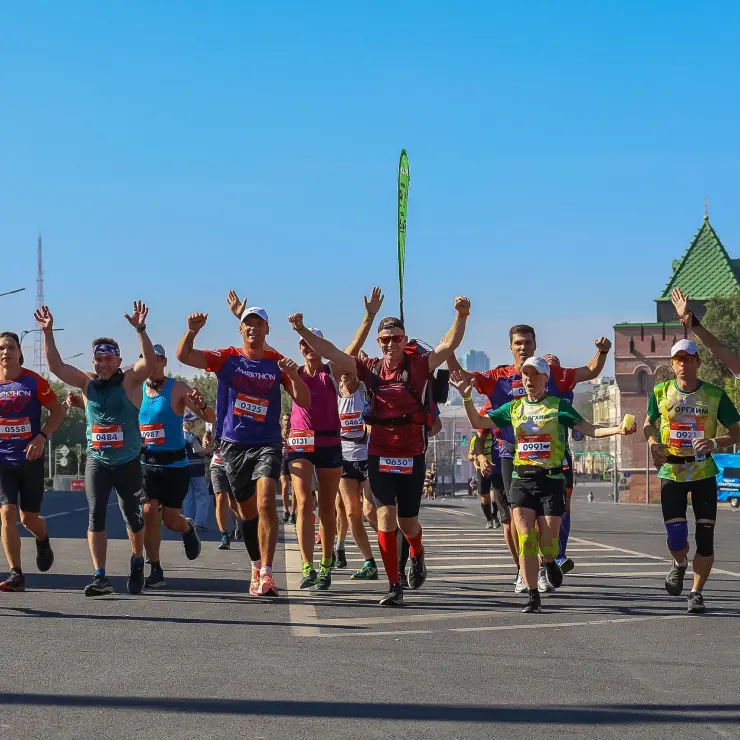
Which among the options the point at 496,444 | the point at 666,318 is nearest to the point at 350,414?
the point at 496,444

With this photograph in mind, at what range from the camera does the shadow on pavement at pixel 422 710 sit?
228 inches

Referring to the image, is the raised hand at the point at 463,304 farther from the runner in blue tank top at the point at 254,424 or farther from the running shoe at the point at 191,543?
the running shoe at the point at 191,543

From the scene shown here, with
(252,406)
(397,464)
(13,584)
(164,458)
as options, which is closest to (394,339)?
(397,464)

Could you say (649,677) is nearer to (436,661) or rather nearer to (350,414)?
(436,661)

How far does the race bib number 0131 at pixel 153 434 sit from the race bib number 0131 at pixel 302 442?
124 cm

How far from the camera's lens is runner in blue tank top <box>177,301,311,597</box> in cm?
1080

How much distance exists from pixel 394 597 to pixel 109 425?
8.48ft

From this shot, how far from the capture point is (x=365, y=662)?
729cm

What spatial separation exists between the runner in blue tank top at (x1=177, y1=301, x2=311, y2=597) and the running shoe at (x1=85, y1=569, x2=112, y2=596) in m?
1.11

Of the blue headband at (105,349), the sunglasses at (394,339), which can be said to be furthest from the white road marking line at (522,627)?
the blue headband at (105,349)

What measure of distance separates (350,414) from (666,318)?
104655 millimetres

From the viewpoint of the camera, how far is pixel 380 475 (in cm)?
1055

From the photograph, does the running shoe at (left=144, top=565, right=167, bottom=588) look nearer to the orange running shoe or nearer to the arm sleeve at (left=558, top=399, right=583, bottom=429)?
the orange running shoe

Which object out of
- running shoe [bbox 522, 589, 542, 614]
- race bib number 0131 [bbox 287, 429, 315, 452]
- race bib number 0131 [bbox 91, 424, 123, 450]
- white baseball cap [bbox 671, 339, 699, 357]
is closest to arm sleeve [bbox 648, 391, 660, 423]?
white baseball cap [bbox 671, 339, 699, 357]
